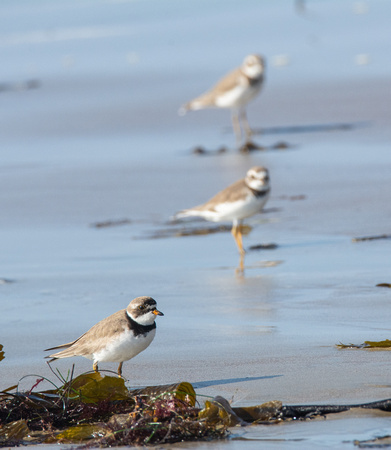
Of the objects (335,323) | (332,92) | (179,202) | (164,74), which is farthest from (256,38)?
(335,323)

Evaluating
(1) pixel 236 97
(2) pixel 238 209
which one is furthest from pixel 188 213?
(1) pixel 236 97

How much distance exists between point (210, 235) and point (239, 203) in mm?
492

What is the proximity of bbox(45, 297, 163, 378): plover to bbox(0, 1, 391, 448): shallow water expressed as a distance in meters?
0.16

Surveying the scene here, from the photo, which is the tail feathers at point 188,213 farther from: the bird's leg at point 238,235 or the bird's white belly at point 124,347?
the bird's white belly at point 124,347

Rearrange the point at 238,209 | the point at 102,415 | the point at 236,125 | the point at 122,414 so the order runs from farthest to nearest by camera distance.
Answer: the point at 236,125, the point at 238,209, the point at 102,415, the point at 122,414

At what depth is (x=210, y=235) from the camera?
26.0ft

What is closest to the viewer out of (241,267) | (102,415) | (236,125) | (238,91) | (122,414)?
(122,414)

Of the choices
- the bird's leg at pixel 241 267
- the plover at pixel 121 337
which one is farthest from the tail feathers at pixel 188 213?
the plover at pixel 121 337

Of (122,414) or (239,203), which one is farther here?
(239,203)

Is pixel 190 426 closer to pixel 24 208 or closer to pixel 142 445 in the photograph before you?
pixel 142 445

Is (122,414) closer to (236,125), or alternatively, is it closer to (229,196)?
(229,196)

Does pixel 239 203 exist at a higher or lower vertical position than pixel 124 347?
higher

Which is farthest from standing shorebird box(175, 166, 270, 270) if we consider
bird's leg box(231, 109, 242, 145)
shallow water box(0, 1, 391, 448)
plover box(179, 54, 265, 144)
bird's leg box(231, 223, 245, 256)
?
plover box(179, 54, 265, 144)

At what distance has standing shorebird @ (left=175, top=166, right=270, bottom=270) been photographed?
24.9 ft
